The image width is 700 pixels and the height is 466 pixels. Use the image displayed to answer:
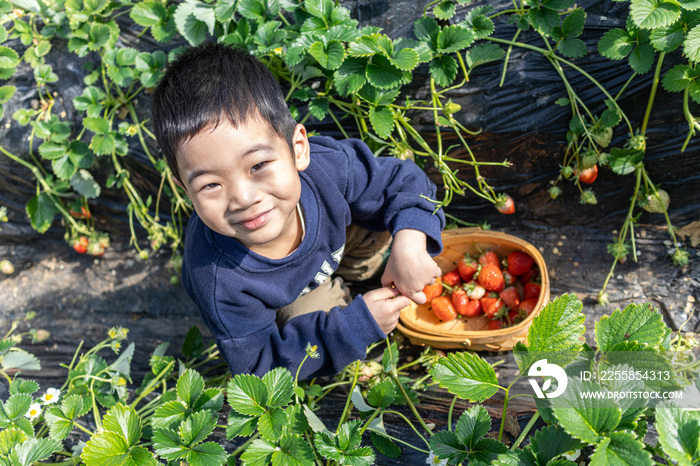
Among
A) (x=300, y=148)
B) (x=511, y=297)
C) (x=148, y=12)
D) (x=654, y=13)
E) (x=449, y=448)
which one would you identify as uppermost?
(x=654, y=13)

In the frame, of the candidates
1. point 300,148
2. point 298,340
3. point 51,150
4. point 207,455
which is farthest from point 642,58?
point 51,150

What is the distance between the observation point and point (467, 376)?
29.5 inches

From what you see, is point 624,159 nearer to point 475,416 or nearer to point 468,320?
point 468,320

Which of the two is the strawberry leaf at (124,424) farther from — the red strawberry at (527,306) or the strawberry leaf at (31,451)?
the red strawberry at (527,306)

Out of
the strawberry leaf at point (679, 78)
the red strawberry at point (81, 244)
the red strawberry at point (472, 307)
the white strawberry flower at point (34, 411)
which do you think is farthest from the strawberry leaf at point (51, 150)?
the strawberry leaf at point (679, 78)

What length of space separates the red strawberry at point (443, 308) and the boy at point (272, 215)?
0.96ft

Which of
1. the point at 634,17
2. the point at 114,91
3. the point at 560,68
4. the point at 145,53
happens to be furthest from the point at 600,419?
the point at 114,91

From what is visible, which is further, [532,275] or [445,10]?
[532,275]

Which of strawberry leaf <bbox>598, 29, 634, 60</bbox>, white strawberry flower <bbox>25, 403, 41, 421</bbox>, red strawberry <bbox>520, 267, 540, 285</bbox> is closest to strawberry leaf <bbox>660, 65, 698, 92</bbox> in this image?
strawberry leaf <bbox>598, 29, 634, 60</bbox>

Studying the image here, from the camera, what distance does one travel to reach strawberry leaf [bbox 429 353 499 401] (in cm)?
73

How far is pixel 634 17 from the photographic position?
1039 millimetres

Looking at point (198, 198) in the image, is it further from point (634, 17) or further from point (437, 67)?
point (634, 17)

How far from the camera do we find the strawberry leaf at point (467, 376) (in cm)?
73

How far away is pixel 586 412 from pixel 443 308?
0.84m
